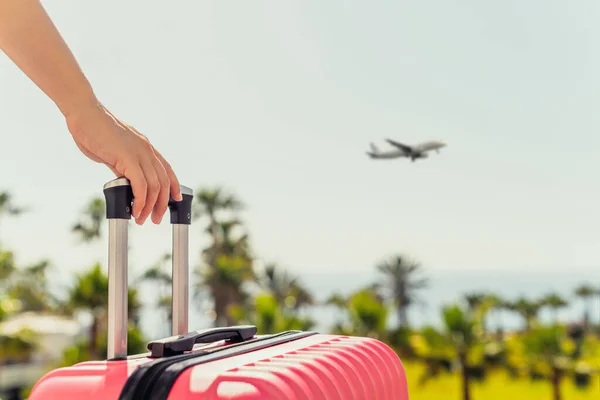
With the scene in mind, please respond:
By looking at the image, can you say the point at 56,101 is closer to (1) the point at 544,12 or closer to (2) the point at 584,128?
(1) the point at 544,12

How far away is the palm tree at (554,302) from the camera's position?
1562 centimetres

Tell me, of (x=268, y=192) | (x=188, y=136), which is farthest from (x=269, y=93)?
(x=268, y=192)

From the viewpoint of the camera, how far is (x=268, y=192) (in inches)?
880

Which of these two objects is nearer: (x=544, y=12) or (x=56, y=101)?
(x=56, y=101)

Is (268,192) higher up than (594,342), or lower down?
higher up

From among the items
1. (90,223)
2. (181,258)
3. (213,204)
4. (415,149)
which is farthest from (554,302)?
(181,258)

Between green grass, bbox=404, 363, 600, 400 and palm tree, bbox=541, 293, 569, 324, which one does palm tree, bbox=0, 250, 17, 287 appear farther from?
palm tree, bbox=541, 293, 569, 324

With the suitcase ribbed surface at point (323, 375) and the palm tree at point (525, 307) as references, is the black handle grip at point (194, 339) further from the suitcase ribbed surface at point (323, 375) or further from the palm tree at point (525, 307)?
the palm tree at point (525, 307)

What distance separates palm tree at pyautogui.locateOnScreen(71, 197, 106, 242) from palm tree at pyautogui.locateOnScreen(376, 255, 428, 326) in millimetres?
6563

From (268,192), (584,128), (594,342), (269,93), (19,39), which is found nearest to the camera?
(19,39)

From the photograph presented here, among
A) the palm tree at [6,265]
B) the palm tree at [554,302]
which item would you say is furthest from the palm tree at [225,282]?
the palm tree at [554,302]

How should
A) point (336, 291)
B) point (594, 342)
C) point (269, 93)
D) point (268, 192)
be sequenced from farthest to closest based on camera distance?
point (268, 192) < point (269, 93) < point (336, 291) < point (594, 342)

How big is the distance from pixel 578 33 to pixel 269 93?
7.75m

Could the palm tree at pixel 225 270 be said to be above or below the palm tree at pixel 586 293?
above
